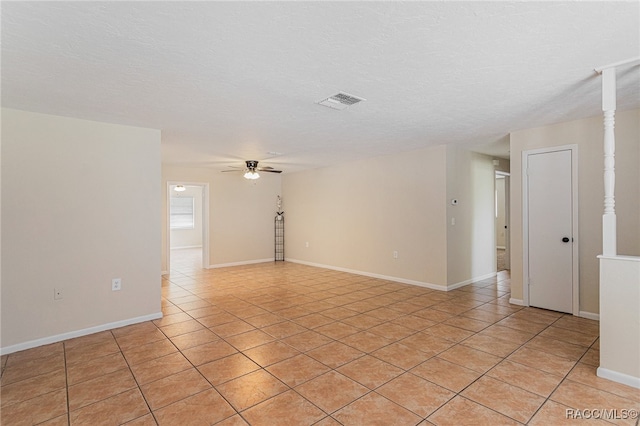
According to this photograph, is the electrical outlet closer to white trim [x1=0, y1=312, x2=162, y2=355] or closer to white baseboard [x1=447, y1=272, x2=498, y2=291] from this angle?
white trim [x1=0, y1=312, x2=162, y2=355]

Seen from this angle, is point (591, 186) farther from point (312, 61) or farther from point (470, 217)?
point (312, 61)

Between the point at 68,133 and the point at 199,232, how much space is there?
30.2 feet

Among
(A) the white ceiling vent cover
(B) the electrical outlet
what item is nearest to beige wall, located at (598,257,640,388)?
(A) the white ceiling vent cover

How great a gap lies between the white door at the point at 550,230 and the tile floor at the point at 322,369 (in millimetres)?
301

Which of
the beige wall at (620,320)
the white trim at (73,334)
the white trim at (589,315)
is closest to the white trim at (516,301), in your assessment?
the white trim at (589,315)

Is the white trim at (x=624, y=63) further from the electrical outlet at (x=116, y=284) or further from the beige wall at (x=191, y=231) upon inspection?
the beige wall at (x=191, y=231)

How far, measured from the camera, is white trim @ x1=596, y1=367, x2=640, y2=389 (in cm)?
236

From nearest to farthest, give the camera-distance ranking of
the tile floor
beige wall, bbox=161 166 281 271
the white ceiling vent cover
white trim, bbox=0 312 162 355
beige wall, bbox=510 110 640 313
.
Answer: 1. the tile floor
2. the white ceiling vent cover
3. white trim, bbox=0 312 162 355
4. beige wall, bbox=510 110 640 313
5. beige wall, bbox=161 166 281 271

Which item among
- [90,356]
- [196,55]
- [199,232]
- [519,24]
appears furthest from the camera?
[199,232]

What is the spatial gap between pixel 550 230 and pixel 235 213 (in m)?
6.35

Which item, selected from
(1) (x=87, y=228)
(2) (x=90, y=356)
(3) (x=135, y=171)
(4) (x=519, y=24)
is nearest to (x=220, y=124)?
(3) (x=135, y=171)

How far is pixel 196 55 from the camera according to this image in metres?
2.14

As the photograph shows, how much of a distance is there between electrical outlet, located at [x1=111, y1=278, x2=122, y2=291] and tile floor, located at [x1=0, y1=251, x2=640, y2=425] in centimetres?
48

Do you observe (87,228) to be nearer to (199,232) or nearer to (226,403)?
(226,403)
